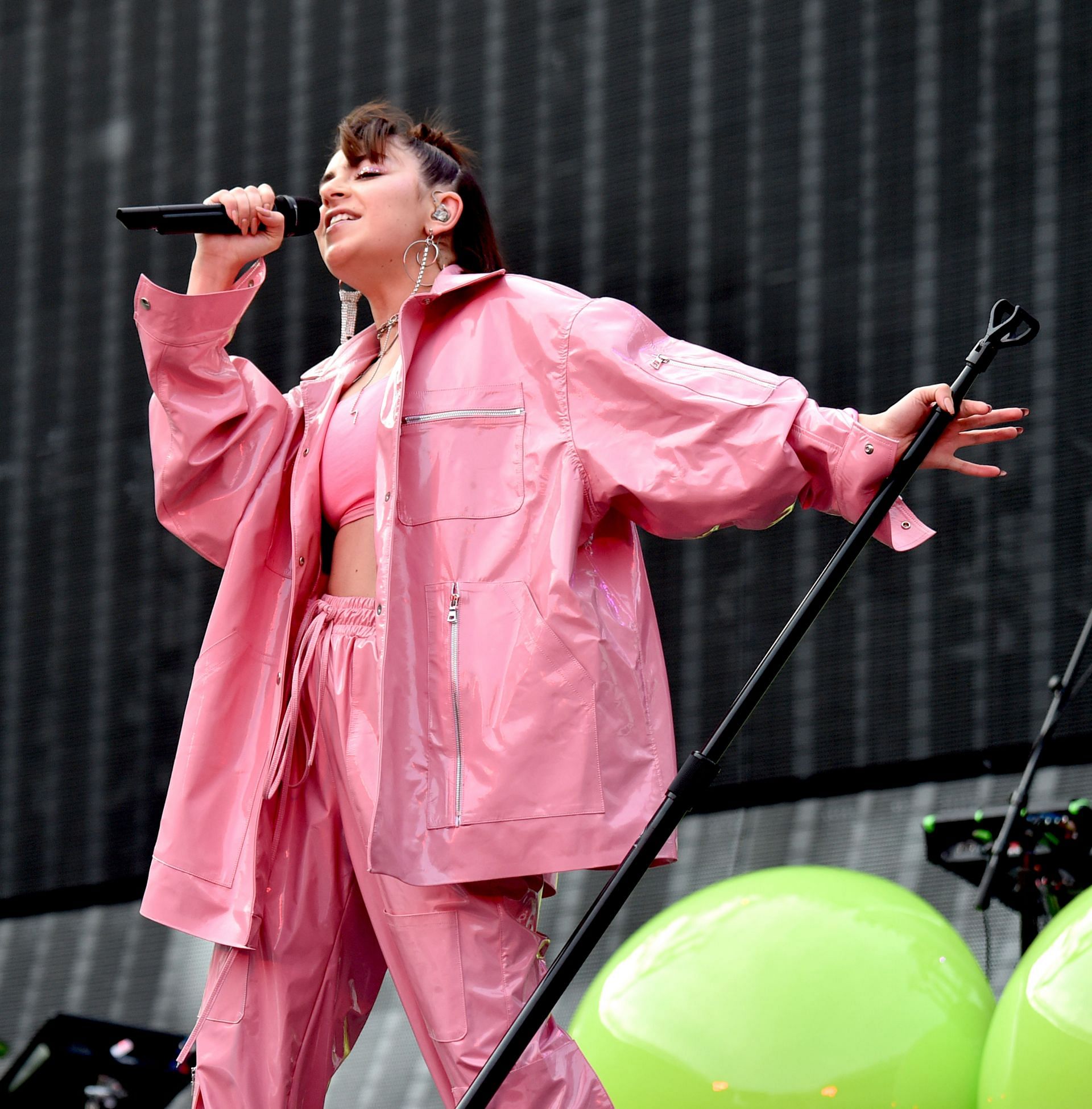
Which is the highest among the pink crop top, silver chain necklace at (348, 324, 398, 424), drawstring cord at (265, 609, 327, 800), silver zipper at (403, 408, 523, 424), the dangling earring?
the dangling earring

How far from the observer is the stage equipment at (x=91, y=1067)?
8.15 feet

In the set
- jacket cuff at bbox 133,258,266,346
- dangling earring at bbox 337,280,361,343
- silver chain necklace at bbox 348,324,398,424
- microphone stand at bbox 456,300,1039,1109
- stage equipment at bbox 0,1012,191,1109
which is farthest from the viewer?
stage equipment at bbox 0,1012,191,1109

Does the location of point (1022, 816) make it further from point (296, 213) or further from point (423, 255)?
point (296, 213)

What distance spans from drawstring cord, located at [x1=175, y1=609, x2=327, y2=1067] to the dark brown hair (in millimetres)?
472

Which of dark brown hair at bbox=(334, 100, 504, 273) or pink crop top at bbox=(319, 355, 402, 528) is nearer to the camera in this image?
pink crop top at bbox=(319, 355, 402, 528)

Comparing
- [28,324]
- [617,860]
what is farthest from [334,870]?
[28,324]

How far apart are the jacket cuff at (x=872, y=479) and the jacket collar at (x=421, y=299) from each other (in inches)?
16.9

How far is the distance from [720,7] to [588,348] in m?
1.93

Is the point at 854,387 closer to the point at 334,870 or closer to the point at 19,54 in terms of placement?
the point at 334,870

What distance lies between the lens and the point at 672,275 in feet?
10.3

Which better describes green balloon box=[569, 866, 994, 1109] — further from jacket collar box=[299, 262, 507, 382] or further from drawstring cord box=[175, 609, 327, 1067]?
jacket collar box=[299, 262, 507, 382]

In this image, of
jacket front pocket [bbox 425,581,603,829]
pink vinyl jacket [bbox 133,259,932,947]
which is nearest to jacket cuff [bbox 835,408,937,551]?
pink vinyl jacket [bbox 133,259,932,947]

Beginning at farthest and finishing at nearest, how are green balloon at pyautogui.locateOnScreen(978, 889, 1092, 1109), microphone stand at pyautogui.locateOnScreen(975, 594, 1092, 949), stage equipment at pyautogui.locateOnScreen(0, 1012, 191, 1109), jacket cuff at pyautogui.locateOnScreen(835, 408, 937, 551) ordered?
stage equipment at pyautogui.locateOnScreen(0, 1012, 191, 1109), microphone stand at pyautogui.locateOnScreen(975, 594, 1092, 949), green balloon at pyautogui.locateOnScreen(978, 889, 1092, 1109), jacket cuff at pyautogui.locateOnScreen(835, 408, 937, 551)

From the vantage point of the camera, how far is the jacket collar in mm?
1554
